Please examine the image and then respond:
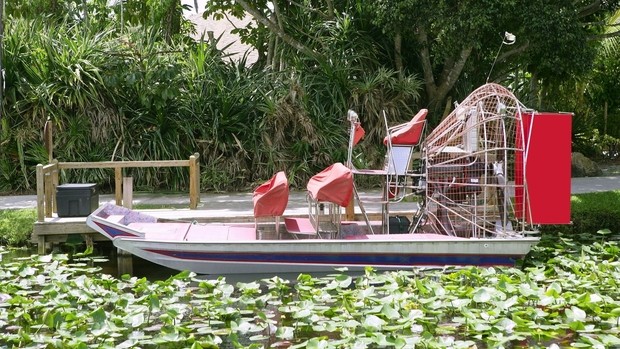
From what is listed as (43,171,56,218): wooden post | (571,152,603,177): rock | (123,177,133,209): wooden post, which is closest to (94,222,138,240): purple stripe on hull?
(43,171,56,218): wooden post

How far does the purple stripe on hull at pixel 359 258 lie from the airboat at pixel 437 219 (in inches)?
0.5

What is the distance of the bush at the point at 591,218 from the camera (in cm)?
1559

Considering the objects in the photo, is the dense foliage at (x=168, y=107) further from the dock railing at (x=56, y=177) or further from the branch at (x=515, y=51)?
the dock railing at (x=56, y=177)

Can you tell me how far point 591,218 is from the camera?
1591 cm

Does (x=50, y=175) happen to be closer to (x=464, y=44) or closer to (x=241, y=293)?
(x=241, y=293)

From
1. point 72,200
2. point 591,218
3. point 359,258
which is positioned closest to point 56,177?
point 72,200

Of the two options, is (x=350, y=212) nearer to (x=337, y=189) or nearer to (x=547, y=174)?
(x=337, y=189)

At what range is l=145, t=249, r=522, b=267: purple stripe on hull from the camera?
12453mm

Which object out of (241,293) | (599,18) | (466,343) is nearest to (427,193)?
(241,293)

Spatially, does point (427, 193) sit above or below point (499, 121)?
below

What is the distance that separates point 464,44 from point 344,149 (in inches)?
137

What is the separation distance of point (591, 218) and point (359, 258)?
5.36 metres

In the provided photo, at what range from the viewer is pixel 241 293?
1117 centimetres

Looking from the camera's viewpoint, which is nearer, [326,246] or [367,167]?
[326,246]
